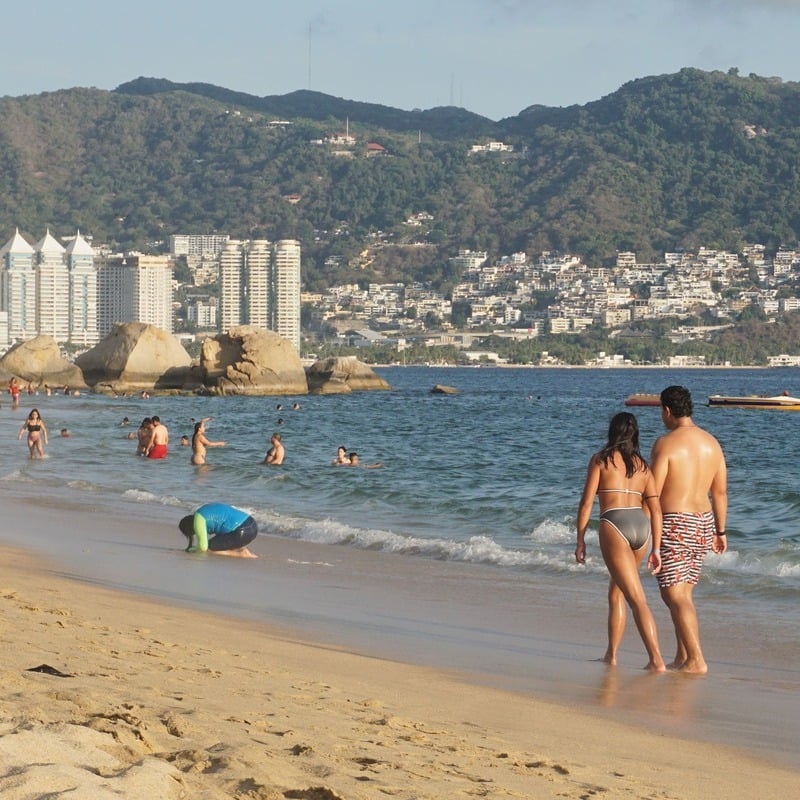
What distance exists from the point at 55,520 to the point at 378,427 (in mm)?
26110

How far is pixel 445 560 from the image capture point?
1333 centimetres

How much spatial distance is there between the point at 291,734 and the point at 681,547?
9.86 feet

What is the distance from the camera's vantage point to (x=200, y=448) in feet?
82.3

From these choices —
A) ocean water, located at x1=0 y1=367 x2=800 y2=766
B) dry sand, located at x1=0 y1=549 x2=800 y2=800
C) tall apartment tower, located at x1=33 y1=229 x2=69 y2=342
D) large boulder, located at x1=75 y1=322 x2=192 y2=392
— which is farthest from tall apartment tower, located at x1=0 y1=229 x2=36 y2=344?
dry sand, located at x1=0 y1=549 x2=800 y2=800

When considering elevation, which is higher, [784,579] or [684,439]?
[684,439]

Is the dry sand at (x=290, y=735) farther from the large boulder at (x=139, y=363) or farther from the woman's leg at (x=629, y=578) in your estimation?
the large boulder at (x=139, y=363)

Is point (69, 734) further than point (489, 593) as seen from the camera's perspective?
No

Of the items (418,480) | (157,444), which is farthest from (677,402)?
(157,444)

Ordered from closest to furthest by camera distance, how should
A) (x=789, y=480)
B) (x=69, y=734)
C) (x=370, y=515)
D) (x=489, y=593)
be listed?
(x=69, y=734), (x=489, y=593), (x=370, y=515), (x=789, y=480)

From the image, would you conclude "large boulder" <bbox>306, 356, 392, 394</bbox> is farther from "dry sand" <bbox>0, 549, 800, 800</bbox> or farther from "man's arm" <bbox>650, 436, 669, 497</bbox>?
"dry sand" <bbox>0, 549, 800, 800</bbox>

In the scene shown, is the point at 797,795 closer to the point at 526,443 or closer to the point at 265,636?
the point at 265,636

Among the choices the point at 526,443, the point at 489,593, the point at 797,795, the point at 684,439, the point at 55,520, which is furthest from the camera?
the point at 526,443

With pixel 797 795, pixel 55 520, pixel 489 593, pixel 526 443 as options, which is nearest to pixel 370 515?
pixel 55 520

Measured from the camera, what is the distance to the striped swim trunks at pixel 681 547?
7.84 m
